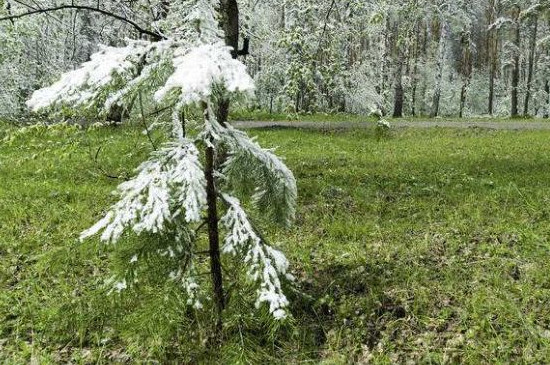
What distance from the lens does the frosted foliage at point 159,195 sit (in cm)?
403

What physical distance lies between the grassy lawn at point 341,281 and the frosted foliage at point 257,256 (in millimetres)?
391

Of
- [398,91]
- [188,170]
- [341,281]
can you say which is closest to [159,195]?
[188,170]

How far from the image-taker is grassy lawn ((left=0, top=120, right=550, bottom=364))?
4805 mm

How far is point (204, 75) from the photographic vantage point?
352 centimetres

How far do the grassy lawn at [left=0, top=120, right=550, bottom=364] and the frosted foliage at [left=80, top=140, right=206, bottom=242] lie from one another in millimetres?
527

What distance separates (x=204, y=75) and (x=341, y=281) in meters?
3.22

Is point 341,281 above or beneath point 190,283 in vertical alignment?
beneath

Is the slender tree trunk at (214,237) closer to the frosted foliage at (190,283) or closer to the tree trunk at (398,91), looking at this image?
the frosted foliage at (190,283)

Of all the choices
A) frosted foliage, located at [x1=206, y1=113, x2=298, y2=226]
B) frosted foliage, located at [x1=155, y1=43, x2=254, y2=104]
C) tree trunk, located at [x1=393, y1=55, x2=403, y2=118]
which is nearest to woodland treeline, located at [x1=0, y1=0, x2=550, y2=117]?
tree trunk, located at [x1=393, y1=55, x2=403, y2=118]

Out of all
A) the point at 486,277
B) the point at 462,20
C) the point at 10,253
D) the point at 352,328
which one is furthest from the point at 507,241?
the point at 462,20

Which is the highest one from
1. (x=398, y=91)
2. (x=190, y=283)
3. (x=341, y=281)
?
(x=398, y=91)

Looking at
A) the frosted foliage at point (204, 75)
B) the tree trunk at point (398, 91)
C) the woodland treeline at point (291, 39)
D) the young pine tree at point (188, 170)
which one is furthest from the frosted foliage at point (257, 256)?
the tree trunk at point (398, 91)

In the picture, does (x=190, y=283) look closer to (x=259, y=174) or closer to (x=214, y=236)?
(x=214, y=236)

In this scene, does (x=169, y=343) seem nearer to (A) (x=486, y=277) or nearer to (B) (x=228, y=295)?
(B) (x=228, y=295)
